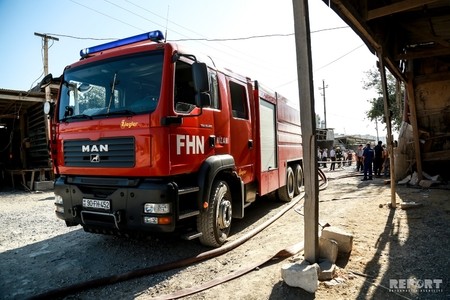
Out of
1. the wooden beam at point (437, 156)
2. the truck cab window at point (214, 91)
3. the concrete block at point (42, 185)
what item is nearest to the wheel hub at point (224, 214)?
the truck cab window at point (214, 91)

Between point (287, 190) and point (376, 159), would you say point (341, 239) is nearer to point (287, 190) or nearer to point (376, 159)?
point (287, 190)

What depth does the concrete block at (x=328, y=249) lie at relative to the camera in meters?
3.35

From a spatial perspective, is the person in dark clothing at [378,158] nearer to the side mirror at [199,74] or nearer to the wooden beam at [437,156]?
the wooden beam at [437,156]

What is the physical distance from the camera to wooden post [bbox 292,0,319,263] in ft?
10.5

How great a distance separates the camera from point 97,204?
12.3 ft

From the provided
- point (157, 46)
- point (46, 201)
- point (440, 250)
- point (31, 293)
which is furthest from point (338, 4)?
point (46, 201)

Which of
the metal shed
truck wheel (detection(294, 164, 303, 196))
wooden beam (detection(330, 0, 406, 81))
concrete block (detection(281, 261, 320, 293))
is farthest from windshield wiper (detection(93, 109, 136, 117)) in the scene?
truck wheel (detection(294, 164, 303, 196))

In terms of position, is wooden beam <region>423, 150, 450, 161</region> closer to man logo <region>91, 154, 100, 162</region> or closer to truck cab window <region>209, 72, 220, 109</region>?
truck cab window <region>209, 72, 220, 109</region>

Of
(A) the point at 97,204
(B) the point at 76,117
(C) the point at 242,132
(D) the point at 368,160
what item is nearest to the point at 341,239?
(C) the point at 242,132

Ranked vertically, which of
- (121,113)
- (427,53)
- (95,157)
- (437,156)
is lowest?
(437,156)

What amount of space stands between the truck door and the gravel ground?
1.15 meters

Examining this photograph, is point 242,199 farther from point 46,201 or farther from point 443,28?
point 46,201

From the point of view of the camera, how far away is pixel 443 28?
6449mm

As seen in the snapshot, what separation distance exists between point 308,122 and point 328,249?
147 cm
